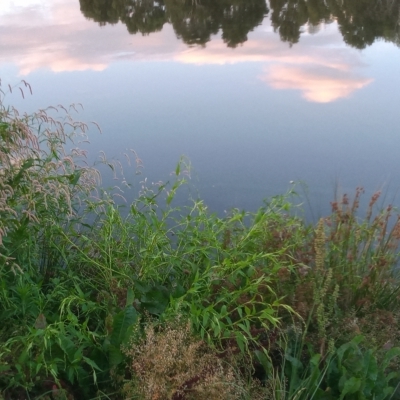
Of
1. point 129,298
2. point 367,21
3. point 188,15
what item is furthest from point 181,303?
point 188,15

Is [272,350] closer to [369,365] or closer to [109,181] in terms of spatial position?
[369,365]

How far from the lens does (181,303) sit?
7.45ft

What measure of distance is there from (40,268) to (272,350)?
124 cm

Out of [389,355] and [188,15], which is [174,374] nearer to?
[389,355]

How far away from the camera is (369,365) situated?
205cm

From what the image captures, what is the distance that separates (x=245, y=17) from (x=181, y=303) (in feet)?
31.7

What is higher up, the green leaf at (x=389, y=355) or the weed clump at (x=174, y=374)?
the weed clump at (x=174, y=374)

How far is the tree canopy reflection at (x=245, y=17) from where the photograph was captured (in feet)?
30.9

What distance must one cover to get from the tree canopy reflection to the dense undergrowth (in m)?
6.80

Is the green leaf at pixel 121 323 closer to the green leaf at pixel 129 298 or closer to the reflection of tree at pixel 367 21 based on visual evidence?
the green leaf at pixel 129 298

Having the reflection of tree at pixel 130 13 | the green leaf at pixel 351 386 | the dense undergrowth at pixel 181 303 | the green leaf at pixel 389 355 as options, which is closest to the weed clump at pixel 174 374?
the dense undergrowth at pixel 181 303

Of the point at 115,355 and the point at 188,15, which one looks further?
the point at 188,15

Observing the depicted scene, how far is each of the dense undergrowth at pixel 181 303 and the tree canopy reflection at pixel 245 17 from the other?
268 inches

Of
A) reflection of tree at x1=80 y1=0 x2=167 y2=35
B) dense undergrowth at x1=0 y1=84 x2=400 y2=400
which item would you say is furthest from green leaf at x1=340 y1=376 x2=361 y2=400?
reflection of tree at x1=80 y1=0 x2=167 y2=35
